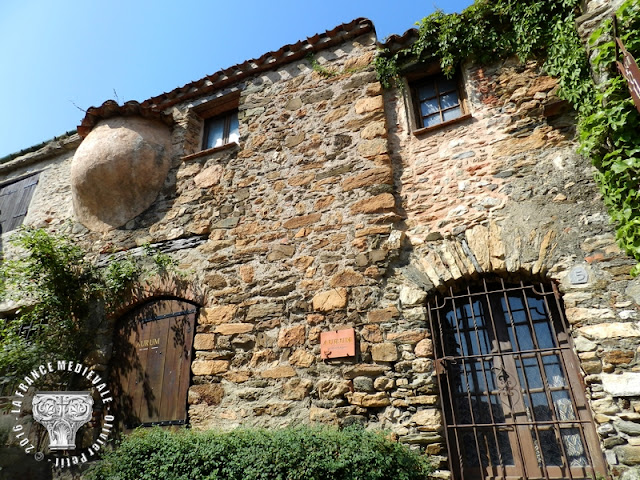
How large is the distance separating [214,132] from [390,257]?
142 inches

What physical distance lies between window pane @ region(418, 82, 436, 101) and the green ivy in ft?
11.8

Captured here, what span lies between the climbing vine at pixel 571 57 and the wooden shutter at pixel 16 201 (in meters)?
6.34

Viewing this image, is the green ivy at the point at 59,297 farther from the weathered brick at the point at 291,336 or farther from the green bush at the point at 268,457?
the green bush at the point at 268,457

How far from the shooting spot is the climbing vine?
3072 millimetres

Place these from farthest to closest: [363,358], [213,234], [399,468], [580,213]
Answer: [213,234]
[363,358]
[580,213]
[399,468]

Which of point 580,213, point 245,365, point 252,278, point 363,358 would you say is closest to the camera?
point 580,213

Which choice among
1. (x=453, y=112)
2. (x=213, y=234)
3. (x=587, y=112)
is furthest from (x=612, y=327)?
(x=213, y=234)

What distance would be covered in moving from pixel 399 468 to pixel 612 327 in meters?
1.88

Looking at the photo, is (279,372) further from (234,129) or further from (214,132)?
(214,132)

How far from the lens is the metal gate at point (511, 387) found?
125 inches

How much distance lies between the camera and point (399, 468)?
3.03 meters

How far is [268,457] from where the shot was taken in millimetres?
3066

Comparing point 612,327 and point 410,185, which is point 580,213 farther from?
point 410,185

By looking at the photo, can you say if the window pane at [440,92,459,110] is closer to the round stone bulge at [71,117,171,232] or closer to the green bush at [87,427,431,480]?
the green bush at [87,427,431,480]
